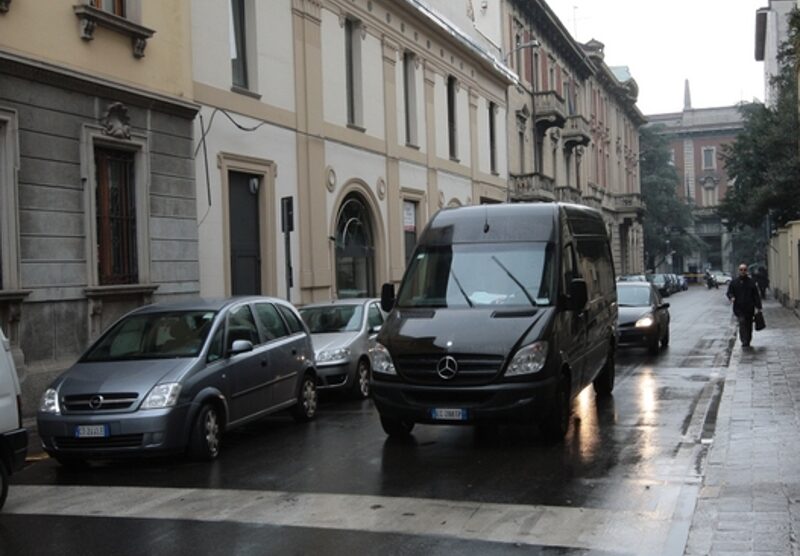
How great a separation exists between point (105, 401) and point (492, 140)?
29393 mm

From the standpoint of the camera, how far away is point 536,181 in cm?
3966

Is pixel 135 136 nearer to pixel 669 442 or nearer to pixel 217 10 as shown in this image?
pixel 217 10

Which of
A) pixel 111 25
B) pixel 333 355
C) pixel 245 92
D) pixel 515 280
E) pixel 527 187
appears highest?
pixel 111 25

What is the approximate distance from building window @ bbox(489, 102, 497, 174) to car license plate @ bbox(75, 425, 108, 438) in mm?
28727

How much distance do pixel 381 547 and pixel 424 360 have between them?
3215 millimetres

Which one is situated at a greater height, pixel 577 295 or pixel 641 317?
pixel 577 295

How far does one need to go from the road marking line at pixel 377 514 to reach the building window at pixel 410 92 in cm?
2122

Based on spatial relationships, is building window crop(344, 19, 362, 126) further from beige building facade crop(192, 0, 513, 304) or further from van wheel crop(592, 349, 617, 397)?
van wheel crop(592, 349, 617, 397)

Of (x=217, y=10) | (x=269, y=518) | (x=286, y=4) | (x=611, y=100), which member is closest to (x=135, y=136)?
(x=217, y=10)

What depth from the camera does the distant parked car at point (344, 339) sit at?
44.4ft

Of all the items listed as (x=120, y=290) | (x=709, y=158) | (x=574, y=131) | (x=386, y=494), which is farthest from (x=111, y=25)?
(x=709, y=158)

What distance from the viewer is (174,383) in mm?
8711

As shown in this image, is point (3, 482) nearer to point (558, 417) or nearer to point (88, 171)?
point (558, 417)

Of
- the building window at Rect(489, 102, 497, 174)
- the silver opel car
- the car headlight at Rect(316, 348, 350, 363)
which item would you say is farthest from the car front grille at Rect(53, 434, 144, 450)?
the building window at Rect(489, 102, 497, 174)
